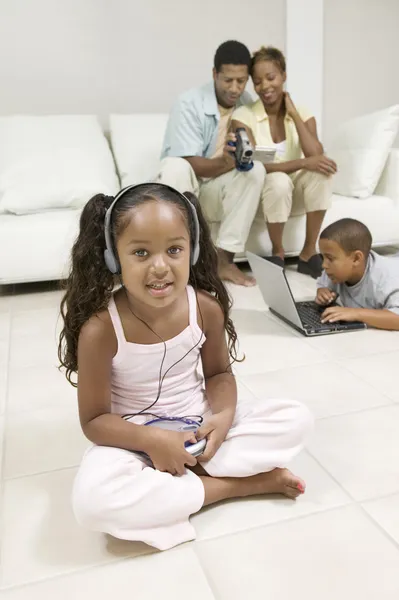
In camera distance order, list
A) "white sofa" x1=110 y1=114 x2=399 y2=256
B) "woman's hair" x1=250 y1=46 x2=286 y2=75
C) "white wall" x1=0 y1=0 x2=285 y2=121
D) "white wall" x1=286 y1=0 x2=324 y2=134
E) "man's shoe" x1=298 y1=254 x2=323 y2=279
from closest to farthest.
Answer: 1. "woman's hair" x1=250 y1=46 x2=286 y2=75
2. "man's shoe" x1=298 y1=254 x2=323 y2=279
3. "white sofa" x1=110 y1=114 x2=399 y2=256
4. "white wall" x1=0 y1=0 x2=285 y2=121
5. "white wall" x1=286 y1=0 x2=324 y2=134

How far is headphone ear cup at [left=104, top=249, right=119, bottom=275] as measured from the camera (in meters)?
0.88

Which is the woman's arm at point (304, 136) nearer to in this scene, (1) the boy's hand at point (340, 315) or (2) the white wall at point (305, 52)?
(2) the white wall at point (305, 52)

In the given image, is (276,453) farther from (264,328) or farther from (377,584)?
(264,328)

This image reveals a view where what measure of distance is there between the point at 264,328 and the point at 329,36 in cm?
226

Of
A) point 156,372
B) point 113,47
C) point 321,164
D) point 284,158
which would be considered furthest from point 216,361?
point 113,47

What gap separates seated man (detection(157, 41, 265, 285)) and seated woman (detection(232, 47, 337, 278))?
0.07 meters

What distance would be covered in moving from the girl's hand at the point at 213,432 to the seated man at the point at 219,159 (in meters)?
1.50


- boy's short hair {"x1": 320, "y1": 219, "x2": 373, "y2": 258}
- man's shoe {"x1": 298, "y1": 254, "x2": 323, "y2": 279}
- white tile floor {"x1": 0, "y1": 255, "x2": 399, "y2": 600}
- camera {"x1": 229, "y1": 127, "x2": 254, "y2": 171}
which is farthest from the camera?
man's shoe {"x1": 298, "y1": 254, "x2": 323, "y2": 279}

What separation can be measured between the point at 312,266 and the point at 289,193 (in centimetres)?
35

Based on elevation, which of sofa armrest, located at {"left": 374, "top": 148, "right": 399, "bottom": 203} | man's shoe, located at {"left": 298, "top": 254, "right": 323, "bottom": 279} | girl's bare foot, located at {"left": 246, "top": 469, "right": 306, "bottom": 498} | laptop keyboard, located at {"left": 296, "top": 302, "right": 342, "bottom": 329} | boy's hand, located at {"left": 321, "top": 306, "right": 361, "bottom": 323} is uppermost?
sofa armrest, located at {"left": 374, "top": 148, "right": 399, "bottom": 203}

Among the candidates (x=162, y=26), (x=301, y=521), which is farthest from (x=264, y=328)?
(x=162, y=26)

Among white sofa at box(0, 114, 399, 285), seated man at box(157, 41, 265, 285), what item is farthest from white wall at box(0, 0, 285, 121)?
seated man at box(157, 41, 265, 285)

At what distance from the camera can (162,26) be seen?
3.00 metres

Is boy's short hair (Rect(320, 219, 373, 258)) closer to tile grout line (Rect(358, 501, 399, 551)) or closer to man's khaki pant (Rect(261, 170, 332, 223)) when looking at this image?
man's khaki pant (Rect(261, 170, 332, 223))
